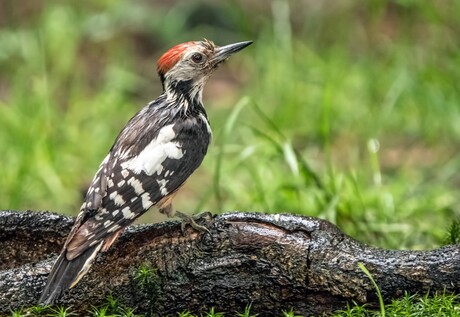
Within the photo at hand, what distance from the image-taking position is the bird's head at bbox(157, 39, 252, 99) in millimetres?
5008

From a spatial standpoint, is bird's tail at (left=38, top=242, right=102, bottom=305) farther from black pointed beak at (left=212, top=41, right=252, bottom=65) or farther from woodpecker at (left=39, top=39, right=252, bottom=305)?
black pointed beak at (left=212, top=41, right=252, bottom=65)

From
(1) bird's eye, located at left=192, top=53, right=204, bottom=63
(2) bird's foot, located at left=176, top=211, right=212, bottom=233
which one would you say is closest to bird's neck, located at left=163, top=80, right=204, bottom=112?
(1) bird's eye, located at left=192, top=53, right=204, bottom=63

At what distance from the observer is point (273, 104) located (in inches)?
347

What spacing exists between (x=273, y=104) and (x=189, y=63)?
12.5ft

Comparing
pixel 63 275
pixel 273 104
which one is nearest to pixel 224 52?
pixel 63 275

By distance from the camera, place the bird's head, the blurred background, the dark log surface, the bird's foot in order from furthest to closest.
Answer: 1. the blurred background
2. the bird's head
3. the bird's foot
4. the dark log surface

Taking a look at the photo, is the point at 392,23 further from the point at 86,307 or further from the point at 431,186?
the point at 86,307

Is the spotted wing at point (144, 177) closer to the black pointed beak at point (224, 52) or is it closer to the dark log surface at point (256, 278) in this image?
the dark log surface at point (256, 278)

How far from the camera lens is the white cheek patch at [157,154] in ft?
15.0

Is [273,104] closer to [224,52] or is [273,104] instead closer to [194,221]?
[224,52]

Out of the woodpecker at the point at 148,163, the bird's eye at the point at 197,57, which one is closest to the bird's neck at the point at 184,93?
the woodpecker at the point at 148,163

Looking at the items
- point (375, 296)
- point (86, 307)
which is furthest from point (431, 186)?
point (86, 307)

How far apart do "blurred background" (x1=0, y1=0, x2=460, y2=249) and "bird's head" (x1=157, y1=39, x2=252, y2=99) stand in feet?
2.54

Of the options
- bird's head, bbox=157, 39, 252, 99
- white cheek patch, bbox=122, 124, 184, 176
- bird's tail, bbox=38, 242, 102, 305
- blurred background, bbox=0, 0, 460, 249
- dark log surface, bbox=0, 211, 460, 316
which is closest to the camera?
bird's tail, bbox=38, 242, 102, 305
